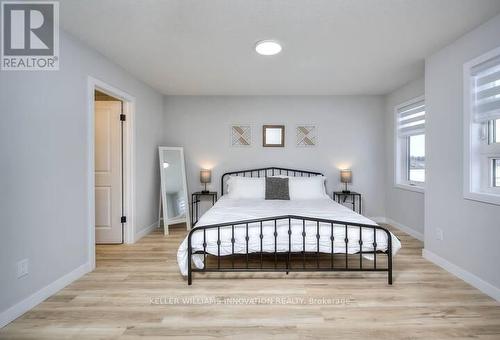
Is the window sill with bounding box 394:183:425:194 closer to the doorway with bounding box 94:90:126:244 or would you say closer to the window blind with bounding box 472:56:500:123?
the window blind with bounding box 472:56:500:123

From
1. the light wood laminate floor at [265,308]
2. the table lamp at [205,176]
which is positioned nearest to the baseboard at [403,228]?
the light wood laminate floor at [265,308]

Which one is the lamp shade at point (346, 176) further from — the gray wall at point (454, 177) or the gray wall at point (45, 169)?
the gray wall at point (45, 169)

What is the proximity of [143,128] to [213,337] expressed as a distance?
331cm

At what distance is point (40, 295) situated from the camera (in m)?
2.21

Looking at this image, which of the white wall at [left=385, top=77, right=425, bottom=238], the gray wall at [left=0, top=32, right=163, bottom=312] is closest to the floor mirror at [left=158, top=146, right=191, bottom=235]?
the gray wall at [left=0, top=32, right=163, bottom=312]

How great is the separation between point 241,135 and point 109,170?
7.54 feet

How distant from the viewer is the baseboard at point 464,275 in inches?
89.6

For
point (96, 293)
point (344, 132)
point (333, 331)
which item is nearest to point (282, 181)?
point (344, 132)

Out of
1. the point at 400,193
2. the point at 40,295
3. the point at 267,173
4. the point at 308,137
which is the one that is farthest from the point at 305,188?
the point at 40,295

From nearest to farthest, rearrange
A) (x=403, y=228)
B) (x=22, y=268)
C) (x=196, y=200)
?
1. (x=22, y=268)
2. (x=403, y=228)
3. (x=196, y=200)

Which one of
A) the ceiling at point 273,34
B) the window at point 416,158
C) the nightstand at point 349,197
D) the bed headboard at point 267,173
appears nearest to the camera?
the ceiling at point 273,34

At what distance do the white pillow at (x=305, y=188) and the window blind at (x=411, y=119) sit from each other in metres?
1.67

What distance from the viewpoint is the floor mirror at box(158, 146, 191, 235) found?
449 centimetres

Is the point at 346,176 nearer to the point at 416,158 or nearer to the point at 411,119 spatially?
the point at 416,158
